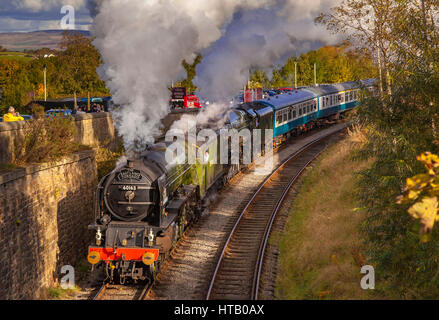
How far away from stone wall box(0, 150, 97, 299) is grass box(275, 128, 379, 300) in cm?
598

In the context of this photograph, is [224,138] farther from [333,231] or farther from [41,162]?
[41,162]

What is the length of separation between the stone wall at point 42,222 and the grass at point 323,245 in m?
5.98

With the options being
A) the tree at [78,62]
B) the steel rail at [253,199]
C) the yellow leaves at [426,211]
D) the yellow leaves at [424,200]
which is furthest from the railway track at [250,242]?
the tree at [78,62]

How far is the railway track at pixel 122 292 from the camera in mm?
11977

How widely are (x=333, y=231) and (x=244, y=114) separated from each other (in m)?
9.11

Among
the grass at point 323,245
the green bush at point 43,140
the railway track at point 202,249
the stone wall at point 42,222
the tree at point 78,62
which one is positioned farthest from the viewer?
the tree at point 78,62

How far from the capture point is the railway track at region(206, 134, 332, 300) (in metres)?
12.2

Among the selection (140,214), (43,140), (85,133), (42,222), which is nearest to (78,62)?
(85,133)

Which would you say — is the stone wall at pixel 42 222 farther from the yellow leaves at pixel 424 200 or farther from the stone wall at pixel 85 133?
the yellow leaves at pixel 424 200

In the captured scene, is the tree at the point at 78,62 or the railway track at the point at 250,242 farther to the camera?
the tree at the point at 78,62

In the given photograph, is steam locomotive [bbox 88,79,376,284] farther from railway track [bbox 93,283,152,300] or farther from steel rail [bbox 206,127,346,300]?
steel rail [bbox 206,127,346,300]

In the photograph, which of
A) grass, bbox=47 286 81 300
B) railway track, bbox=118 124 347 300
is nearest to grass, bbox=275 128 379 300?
railway track, bbox=118 124 347 300

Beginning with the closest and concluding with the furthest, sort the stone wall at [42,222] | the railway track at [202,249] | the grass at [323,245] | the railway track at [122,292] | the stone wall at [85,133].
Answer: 1. the stone wall at [42,222]
2. the railway track at [122,292]
3. the grass at [323,245]
4. the railway track at [202,249]
5. the stone wall at [85,133]

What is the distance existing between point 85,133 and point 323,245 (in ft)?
33.9
